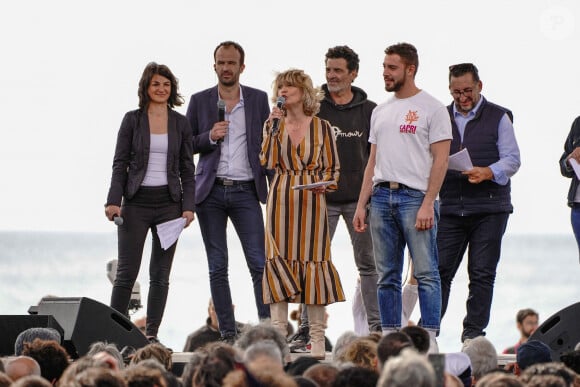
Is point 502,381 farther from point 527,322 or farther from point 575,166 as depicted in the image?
point 527,322

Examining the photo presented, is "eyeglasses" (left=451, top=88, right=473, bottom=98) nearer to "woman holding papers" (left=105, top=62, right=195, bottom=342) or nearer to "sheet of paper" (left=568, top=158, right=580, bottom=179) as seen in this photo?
"sheet of paper" (left=568, top=158, right=580, bottom=179)

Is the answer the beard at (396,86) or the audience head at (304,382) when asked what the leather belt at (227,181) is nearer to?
the beard at (396,86)

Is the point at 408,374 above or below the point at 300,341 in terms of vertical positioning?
below

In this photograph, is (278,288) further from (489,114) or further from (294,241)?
(489,114)

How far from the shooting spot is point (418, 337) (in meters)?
7.01

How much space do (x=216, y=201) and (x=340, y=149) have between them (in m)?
0.78

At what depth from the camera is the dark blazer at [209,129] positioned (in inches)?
350

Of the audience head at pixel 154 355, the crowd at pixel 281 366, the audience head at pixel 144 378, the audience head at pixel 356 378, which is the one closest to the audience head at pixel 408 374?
the crowd at pixel 281 366

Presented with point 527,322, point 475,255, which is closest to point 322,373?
point 475,255

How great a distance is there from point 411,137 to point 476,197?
873 mm

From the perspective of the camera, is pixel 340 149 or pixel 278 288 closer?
pixel 278 288

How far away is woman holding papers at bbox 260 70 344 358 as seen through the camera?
8352 mm

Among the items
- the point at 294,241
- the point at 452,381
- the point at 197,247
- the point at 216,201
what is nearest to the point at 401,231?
the point at 294,241

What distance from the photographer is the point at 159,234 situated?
28.7 feet
